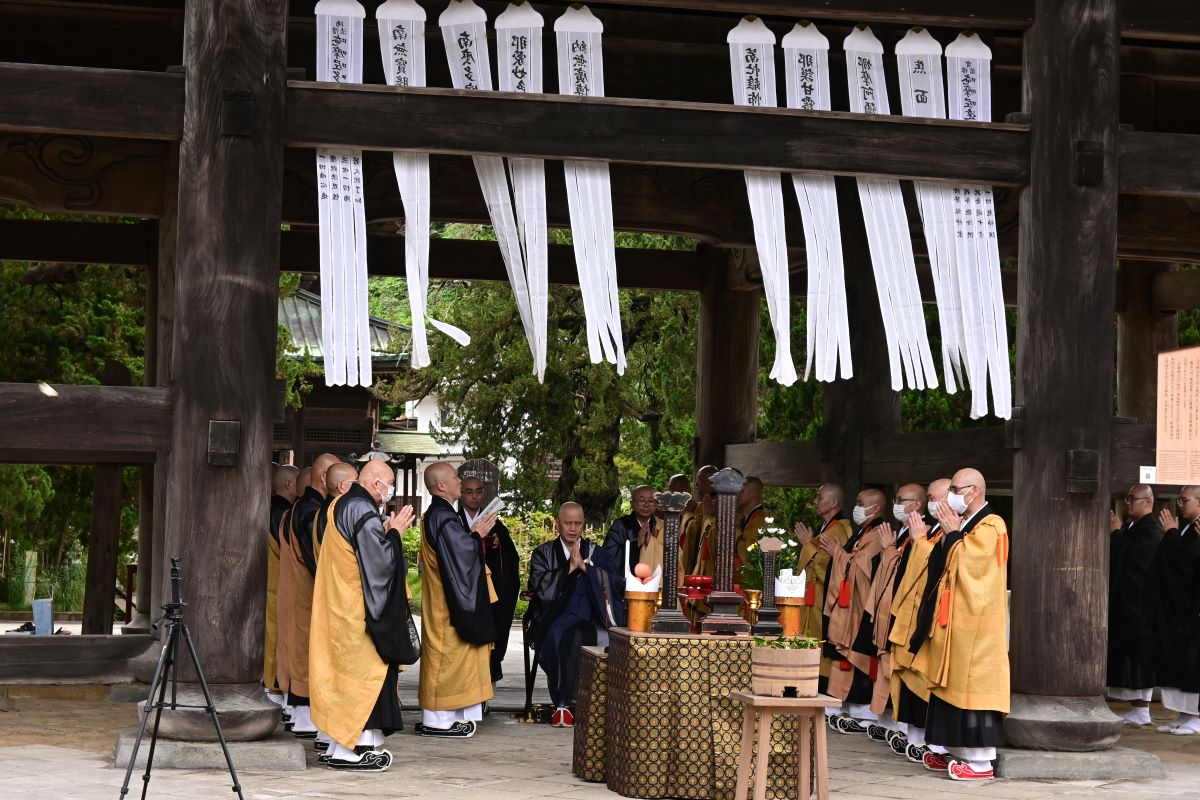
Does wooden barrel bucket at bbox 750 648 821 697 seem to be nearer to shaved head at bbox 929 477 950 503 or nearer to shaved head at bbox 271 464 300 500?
shaved head at bbox 929 477 950 503

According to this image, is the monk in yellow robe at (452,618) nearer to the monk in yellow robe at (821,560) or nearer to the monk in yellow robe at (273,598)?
the monk in yellow robe at (273,598)

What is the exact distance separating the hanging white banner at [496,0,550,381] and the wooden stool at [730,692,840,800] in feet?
7.84

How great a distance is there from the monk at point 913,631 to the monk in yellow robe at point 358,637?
9.04 ft

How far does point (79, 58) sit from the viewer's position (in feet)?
34.1

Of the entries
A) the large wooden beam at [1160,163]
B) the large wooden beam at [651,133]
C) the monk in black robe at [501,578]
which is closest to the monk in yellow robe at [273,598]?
the monk in black robe at [501,578]

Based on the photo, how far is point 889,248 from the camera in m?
8.76

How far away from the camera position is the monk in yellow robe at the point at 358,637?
26.8 feet

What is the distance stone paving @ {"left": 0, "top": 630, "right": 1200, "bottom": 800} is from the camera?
289 inches

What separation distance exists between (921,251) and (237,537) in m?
6.35

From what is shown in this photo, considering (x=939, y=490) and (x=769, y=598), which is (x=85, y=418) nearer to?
(x=769, y=598)

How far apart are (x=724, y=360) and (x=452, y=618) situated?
16.7ft

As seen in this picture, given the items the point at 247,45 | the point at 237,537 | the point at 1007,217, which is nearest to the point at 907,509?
the point at 1007,217

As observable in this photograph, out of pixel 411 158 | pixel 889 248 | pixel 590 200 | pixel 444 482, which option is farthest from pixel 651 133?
pixel 444 482

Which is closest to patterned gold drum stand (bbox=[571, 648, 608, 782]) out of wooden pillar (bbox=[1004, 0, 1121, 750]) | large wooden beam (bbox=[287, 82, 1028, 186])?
wooden pillar (bbox=[1004, 0, 1121, 750])
